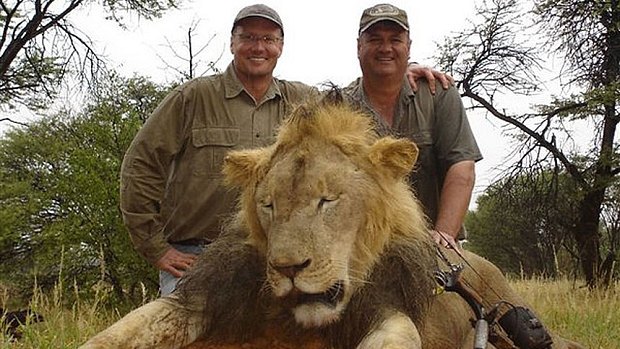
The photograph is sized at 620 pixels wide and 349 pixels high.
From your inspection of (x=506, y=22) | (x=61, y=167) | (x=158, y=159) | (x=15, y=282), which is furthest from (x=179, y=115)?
(x=15, y=282)

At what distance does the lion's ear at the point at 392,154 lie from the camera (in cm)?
296


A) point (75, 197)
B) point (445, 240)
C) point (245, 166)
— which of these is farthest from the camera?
point (75, 197)

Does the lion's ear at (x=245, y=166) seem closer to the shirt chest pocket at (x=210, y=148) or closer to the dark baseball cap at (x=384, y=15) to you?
the shirt chest pocket at (x=210, y=148)

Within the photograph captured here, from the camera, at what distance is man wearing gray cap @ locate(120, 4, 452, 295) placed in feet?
15.8

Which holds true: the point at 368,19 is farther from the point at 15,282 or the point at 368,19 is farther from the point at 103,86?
the point at 15,282

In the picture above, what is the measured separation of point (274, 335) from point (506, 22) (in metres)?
11.6

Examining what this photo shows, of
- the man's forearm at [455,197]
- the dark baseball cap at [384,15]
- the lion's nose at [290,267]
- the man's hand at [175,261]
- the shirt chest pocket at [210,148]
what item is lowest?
the man's hand at [175,261]

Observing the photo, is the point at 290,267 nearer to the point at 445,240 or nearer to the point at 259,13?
the point at 445,240

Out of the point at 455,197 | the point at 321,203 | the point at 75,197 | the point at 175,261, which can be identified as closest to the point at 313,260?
the point at 321,203

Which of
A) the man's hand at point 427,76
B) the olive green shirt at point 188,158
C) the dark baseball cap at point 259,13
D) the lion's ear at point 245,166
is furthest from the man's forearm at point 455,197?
the lion's ear at point 245,166

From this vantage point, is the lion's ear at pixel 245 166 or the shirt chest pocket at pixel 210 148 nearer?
the lion's ear at pixel 245 166

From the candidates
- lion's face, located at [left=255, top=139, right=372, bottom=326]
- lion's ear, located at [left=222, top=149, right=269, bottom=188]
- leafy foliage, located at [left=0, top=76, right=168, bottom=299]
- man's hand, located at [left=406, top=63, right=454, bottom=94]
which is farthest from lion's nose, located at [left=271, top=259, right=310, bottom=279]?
leafy foliage, located at [left=0, top=76, right=168, bottom=299]

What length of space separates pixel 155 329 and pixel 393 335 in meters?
0.84

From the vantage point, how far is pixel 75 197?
12.1 metres
